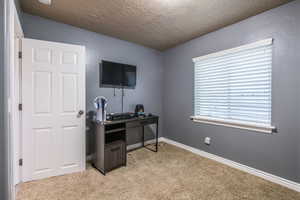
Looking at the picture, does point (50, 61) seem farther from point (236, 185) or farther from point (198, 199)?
point (236, 185)

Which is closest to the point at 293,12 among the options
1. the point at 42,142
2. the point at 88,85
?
the point at 88,85

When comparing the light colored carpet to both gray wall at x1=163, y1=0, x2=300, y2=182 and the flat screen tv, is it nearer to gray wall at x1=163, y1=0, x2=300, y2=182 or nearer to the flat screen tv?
gray wall at x1=163, y1=0, x2=300, y2=182

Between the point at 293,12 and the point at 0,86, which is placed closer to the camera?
the point at 0,86

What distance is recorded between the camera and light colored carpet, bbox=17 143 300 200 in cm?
174

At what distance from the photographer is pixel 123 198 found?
5.59 ft

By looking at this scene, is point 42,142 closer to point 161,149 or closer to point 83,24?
point 83,24

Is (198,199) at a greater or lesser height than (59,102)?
lesser

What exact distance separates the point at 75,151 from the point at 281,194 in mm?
2828

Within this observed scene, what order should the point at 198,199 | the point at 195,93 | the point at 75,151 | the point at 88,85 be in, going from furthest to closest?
the point at 195,93 < the point at 88,85 < the point at 75,151 < the point at 198,199

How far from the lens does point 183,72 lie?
3312mm

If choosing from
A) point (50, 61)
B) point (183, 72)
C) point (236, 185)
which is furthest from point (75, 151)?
point (183, 72)

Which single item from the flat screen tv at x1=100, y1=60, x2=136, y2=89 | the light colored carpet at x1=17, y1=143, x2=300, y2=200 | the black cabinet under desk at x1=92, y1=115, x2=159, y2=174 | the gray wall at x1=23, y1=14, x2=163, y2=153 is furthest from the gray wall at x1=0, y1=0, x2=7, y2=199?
the flat screen tv at x1=100, y1=60, x2=136, y2=89

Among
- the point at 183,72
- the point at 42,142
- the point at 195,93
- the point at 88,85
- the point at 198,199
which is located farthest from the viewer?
the point at 183,72

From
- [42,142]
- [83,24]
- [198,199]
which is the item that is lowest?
[198,199]
